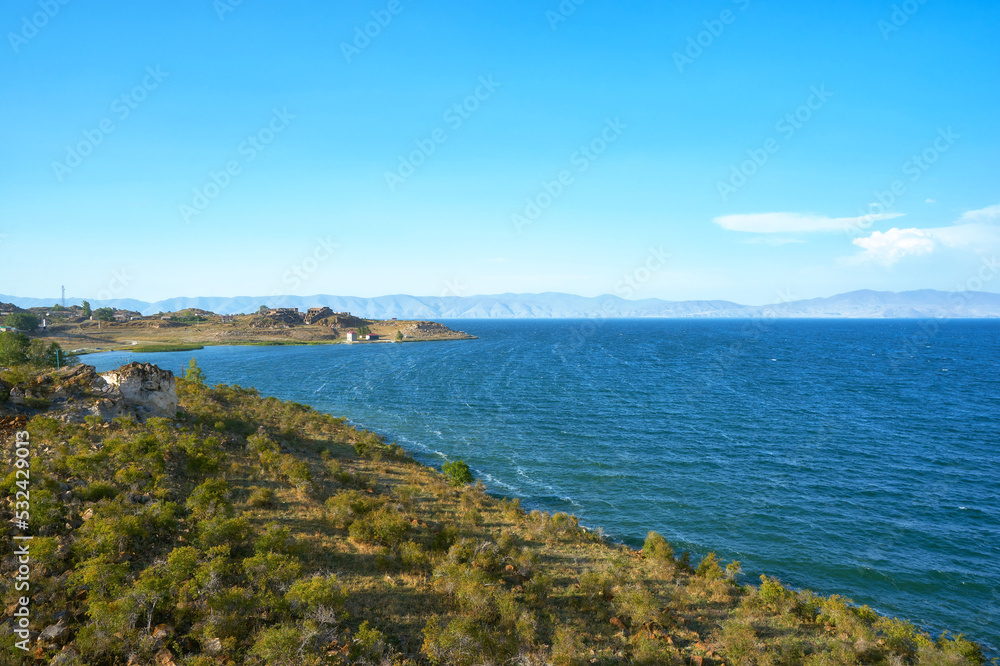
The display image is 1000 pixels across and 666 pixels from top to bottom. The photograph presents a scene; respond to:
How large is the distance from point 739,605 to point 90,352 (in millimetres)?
155436

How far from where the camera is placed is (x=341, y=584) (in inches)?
624

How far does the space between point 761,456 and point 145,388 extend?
48640mm

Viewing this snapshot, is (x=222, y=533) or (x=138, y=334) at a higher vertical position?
(x=138, y=334)

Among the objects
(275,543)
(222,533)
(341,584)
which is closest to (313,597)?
(341,584)

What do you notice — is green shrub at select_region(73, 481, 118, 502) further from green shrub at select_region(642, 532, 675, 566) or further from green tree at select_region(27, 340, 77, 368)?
green tree at select_region(27, 340, 77, 368)

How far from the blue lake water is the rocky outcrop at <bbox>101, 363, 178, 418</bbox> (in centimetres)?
1972

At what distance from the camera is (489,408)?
60406mm

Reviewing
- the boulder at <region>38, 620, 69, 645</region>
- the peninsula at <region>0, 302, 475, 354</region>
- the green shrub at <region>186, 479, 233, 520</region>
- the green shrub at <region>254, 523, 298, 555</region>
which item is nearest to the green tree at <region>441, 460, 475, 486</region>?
the green shrub at <region>186, 479, 233, 520</region>

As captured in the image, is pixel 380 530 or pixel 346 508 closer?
pixel 380 530

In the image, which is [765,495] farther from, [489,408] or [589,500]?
[489,408]

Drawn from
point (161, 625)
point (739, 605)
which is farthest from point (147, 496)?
point (739, 605)

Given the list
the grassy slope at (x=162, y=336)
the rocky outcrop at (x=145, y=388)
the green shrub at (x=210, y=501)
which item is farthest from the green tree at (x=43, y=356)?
the grassy slope at (x=162, y=336)

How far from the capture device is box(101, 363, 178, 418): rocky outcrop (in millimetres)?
28953

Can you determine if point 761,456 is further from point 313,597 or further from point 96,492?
point 96,492
